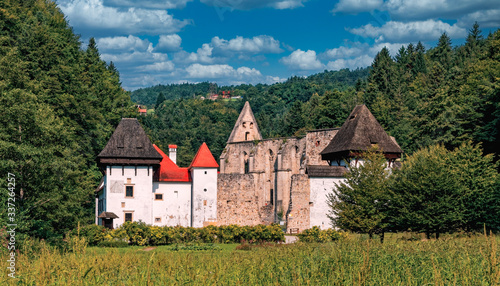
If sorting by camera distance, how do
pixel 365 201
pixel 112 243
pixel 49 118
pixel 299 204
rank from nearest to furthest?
pixel 49 118 < pixel 365 201 < pixel 112 243 < pixel 299 204

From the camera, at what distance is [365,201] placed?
2941 cm

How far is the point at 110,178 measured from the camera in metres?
42.5

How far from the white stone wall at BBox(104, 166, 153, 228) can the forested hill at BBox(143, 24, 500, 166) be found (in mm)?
24151

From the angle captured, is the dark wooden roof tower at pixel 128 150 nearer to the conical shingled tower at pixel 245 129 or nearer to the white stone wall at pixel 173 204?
the white stone wall at pixel 173 204

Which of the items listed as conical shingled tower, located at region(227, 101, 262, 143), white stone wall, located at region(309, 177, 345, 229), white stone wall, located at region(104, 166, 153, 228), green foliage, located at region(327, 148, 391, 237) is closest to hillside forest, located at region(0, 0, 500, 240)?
white stone wall, located at region(104, 166, 153, 228)

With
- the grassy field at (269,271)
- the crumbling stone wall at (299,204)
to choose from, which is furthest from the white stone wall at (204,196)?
the grassy field at (269,271)

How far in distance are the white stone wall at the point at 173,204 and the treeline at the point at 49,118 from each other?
5405 mm

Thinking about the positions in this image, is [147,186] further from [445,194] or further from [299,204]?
[445,194]

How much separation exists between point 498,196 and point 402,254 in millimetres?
19980

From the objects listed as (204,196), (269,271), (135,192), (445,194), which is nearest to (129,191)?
(135,192)

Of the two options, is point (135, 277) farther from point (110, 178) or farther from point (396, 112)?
point (396, 112)

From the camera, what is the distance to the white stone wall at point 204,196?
151 ft

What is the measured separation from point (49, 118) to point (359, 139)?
891 inches

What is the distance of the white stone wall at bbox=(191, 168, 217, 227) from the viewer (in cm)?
4609
